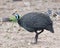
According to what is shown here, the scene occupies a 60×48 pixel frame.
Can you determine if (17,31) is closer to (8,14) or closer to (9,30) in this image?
(9,30)

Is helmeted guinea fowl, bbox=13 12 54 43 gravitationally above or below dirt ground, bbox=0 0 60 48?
above

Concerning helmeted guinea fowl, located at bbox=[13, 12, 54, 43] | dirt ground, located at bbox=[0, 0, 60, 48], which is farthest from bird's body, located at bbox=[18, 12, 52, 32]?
dirt ground, located at bbox=[0, 0, 60, 48]

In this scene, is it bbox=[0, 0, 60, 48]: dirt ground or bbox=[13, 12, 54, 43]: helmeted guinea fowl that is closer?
bbox=[13, 12, 54, 43]: helmeted guinea fowl

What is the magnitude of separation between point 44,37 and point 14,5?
4314 millimetres

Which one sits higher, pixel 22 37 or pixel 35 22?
pixel 35 22

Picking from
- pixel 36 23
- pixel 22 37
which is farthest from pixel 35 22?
pixel 22 37

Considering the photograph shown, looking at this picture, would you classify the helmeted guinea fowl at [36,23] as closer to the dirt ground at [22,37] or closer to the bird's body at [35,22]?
the bird's body at [35,22]

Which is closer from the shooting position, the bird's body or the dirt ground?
the bird's body

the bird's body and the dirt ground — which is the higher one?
the bird's body

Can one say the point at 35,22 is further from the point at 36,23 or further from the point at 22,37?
the point at 22,37

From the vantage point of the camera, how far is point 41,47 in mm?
7176

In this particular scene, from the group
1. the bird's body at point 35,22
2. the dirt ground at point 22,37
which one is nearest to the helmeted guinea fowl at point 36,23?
the bird's body at point 35,22

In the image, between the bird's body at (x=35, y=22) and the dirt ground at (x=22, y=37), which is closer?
the bird's body at (x=35, y=22)

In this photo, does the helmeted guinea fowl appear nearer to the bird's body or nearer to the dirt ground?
the bird's body
